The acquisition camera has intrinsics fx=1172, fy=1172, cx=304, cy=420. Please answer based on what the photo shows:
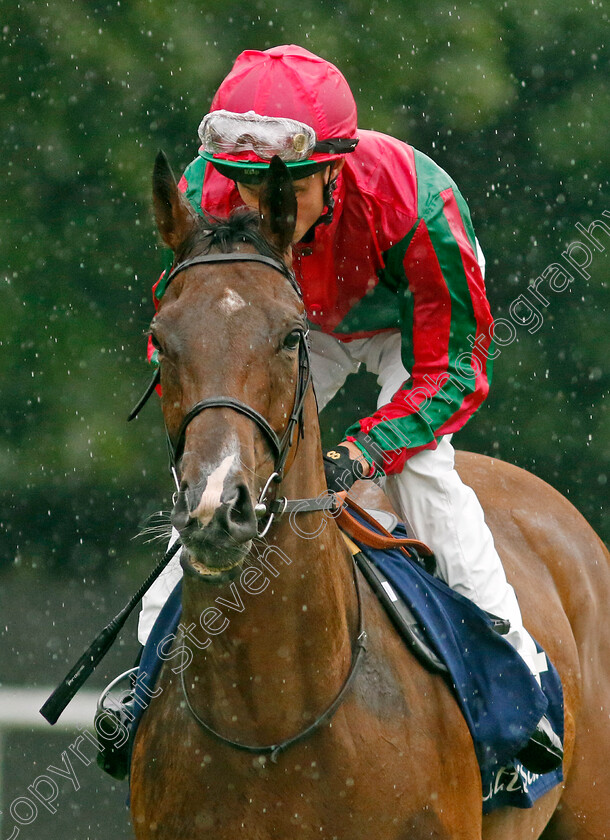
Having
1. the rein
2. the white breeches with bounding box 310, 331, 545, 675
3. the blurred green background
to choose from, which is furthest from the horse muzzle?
the blurred green background

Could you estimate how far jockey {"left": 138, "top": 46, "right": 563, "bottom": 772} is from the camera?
344 cm

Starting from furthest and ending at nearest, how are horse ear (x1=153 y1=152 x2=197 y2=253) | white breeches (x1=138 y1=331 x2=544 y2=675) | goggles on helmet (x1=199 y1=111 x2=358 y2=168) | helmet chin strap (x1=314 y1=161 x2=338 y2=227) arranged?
white breeches (x1=138 y1=331 x2=544 y2=675) → helmet chin strap (x1=314 y1=161 x2=338 y2=227) → goggles on helmet (x1=199 y1=111 x2=358 y2=168) → horse ear (x1=153 y1=152 x2=197 y2=253)

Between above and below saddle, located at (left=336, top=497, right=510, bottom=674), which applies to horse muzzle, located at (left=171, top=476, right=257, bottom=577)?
above

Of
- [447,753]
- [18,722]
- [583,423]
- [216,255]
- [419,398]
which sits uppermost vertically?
[216,255]

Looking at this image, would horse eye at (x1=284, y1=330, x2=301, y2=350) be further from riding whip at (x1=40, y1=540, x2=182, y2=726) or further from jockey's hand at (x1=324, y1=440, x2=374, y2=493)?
riding whip at (x1=40, y1=540, x2=182, y2=726)

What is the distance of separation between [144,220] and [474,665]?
5115 mm

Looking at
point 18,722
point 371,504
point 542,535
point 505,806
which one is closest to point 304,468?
point 371,504

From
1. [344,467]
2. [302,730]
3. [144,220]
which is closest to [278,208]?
[344,467]

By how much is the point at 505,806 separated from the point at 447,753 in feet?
2.53

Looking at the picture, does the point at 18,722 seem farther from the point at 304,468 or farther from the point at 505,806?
the point at 304,468

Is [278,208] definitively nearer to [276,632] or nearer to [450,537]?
[276,632]

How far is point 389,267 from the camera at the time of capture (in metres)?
3.91

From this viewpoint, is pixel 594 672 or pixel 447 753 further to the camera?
pixel 594 672

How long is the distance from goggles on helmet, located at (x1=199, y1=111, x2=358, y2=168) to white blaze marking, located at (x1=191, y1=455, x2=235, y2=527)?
1117 millimetres
